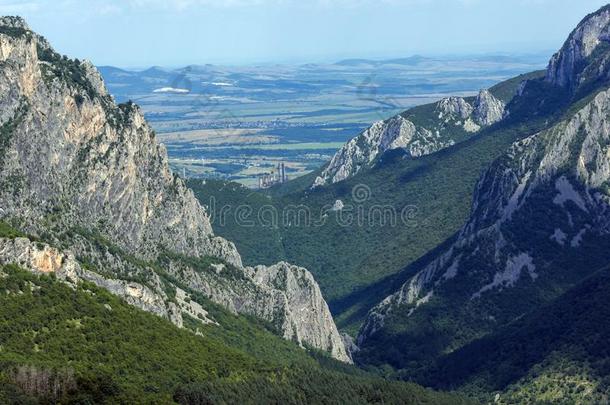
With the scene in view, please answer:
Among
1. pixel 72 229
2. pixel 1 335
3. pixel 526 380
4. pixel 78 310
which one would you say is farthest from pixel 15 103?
pixel 526 380

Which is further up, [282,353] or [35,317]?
[35,317]

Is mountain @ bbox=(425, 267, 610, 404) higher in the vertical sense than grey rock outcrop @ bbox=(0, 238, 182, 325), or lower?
lower

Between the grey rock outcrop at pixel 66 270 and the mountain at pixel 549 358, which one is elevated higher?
the grey rock outcrop at pixel 66 270

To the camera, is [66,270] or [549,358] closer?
[66,270]

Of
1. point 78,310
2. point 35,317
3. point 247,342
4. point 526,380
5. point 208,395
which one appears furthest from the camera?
point 247,342

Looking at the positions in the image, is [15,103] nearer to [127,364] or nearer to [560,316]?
[127,364]

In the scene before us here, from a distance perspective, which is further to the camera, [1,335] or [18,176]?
[18,176]

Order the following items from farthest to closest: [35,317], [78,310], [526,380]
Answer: [526,380] → [78,310] → [35,317]

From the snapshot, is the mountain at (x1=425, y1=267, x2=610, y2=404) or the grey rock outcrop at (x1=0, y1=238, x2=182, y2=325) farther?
the mountain at (x1=425, y1=267, x2=610, y2=404)

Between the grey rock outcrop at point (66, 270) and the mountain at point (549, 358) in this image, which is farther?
the mountain at point (549, 358)

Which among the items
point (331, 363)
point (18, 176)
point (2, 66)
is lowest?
point (331, 363)

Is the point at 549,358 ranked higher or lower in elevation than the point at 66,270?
lower
